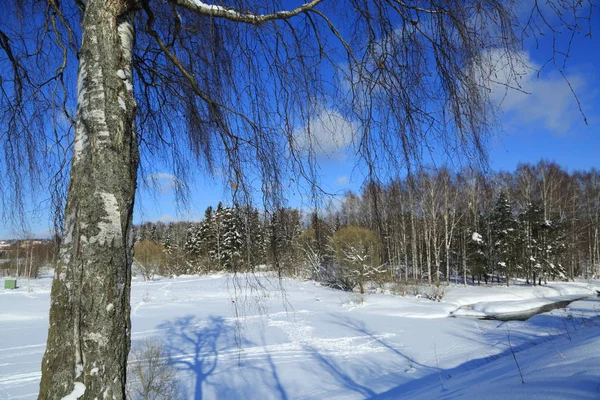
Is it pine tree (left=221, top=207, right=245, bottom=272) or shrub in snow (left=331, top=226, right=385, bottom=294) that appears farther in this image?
shrub in snow (left=331, top=226, right=385, bottom=294)

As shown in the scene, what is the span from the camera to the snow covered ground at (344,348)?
3301mm

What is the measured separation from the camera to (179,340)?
11.6 m

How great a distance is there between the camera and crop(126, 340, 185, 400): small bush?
21.9ft

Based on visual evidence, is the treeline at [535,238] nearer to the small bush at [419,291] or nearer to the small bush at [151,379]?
the small bush at [419,291]

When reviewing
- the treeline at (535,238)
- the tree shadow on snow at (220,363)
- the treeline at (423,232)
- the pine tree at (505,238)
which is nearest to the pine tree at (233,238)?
the treeline at (423,232)

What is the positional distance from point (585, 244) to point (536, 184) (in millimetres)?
14611

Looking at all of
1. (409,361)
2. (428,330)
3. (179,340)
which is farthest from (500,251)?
(179,340)

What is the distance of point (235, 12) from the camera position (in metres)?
1.72

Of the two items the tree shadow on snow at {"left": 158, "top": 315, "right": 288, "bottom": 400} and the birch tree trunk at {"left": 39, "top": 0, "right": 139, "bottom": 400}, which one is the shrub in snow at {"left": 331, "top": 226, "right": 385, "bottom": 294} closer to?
the tree shadow on snow at {"left": 158, "top": 315, "right": 288, "bottom": 400}

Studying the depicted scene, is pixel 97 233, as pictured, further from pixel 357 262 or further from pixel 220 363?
pixel 357 262

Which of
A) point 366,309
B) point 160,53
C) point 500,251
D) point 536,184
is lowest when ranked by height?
point 366,309

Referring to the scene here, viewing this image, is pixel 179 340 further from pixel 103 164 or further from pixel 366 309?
pixel 103 164

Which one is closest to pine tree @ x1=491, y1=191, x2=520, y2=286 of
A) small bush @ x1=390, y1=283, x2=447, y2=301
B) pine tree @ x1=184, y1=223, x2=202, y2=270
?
small bush @ x1=390, y1=283, x2=447, y2=301

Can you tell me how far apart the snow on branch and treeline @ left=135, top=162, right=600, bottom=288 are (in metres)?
0.98
